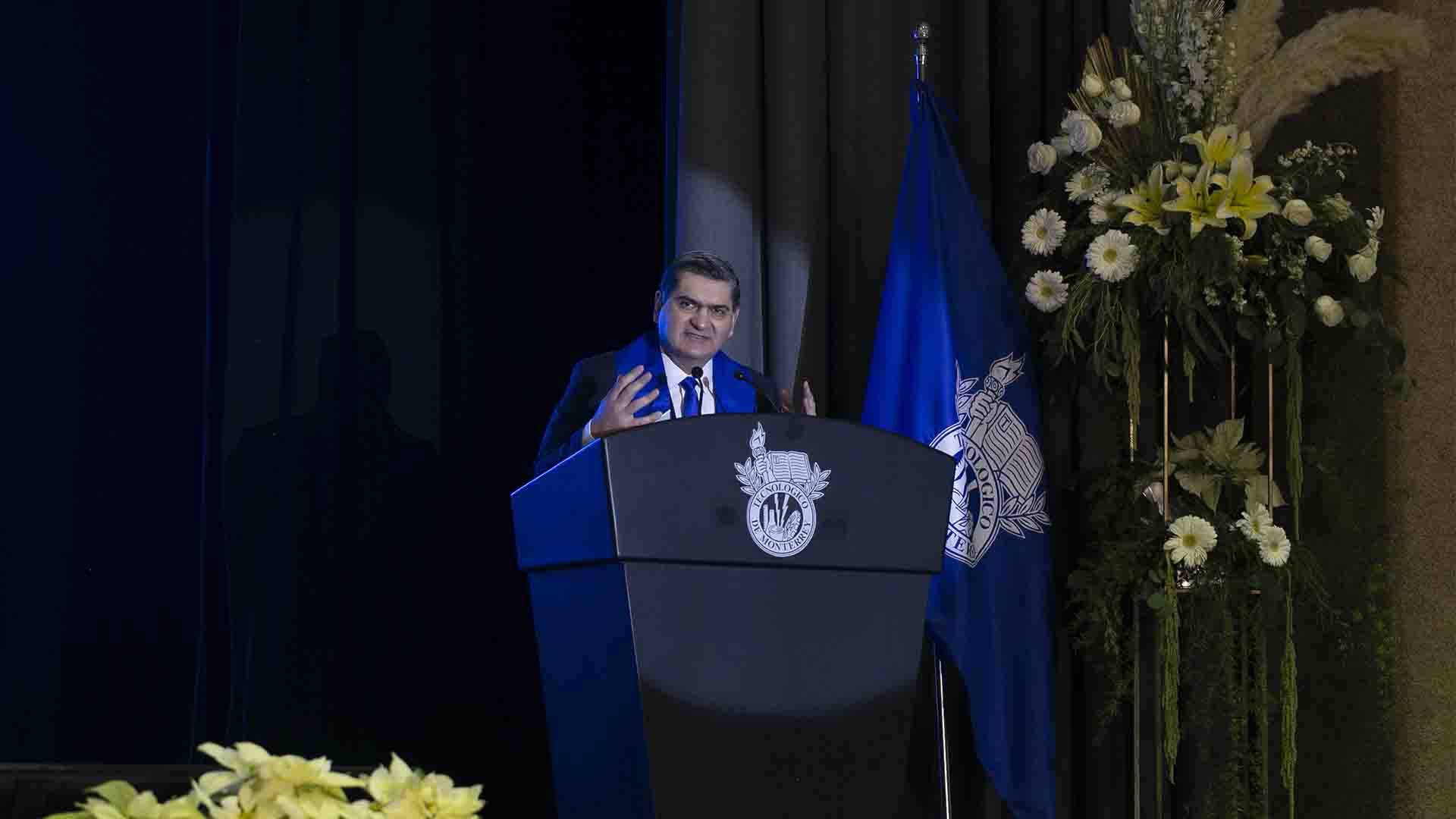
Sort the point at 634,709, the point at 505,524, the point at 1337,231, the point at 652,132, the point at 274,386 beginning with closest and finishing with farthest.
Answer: the point at 634,709
the point at 1337,231
the point at 274,386
the point at 505,524
the point at 652,132

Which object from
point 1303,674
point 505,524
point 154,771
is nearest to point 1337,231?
point 1303,674

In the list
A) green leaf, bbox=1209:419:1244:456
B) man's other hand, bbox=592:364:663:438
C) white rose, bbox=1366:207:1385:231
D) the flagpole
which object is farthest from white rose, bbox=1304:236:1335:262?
man's other hand, bbox=592:364:663:438

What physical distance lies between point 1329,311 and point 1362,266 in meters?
0.11

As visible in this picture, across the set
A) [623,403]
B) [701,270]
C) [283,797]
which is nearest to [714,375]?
[701,270]

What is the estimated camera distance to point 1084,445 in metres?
3.54

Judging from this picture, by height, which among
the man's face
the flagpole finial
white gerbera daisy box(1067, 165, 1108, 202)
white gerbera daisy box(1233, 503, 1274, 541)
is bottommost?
white gerbera daisy box(1233, 503, 1274, 541)

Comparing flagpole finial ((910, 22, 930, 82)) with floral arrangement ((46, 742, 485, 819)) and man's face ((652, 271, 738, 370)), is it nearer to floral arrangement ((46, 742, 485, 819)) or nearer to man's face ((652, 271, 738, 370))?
man's face ((652, 271, 738, 370))

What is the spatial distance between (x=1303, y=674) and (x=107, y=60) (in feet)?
9.93

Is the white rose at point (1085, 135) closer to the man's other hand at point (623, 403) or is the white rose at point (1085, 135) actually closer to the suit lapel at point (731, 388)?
the suit lapel at point (731, 388)

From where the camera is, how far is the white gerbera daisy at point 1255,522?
307 cm

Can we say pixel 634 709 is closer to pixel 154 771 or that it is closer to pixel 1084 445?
pixel 154 771

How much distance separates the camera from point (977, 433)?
3.17 m

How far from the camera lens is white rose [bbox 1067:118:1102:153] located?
Answer: 10.4 feet

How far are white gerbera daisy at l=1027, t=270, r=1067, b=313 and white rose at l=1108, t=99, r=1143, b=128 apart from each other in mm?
336
